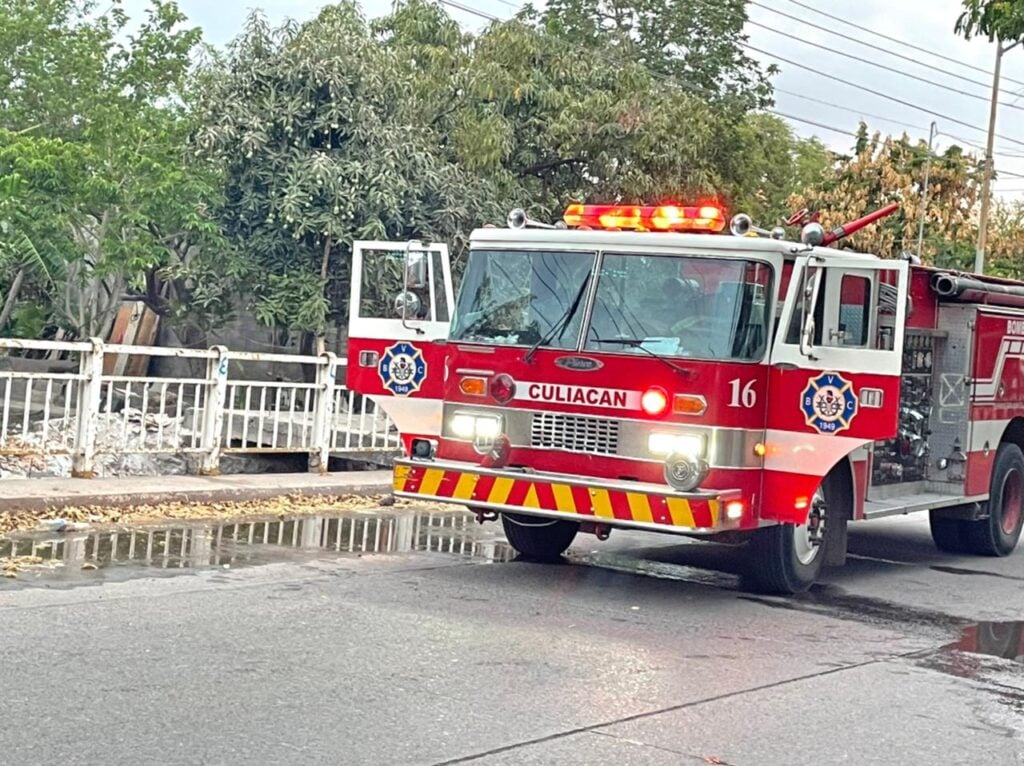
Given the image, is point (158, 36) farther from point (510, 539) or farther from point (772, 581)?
point (772, 581)

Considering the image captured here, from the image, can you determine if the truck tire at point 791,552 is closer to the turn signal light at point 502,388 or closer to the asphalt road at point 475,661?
the asphalt road at point 475,661

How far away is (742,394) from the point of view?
845cm

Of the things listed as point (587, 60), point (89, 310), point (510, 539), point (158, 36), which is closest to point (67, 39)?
point (158, 36)

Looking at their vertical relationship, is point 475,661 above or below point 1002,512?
below

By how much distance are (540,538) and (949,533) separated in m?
4.12

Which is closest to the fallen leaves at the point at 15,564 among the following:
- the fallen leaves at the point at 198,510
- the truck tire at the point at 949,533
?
the fallen leaves at the point at 198,510

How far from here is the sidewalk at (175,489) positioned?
34.3 feet

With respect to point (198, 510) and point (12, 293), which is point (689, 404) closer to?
point (198, 510)

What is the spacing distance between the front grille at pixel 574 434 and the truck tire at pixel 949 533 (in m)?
4.40

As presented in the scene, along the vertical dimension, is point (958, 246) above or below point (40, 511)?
above

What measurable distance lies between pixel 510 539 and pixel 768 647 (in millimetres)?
2983

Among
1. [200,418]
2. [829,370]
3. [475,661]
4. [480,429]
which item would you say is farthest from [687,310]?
[200,418]

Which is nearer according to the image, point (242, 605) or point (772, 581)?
point (242, 605)

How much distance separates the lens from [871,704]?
247 inches
